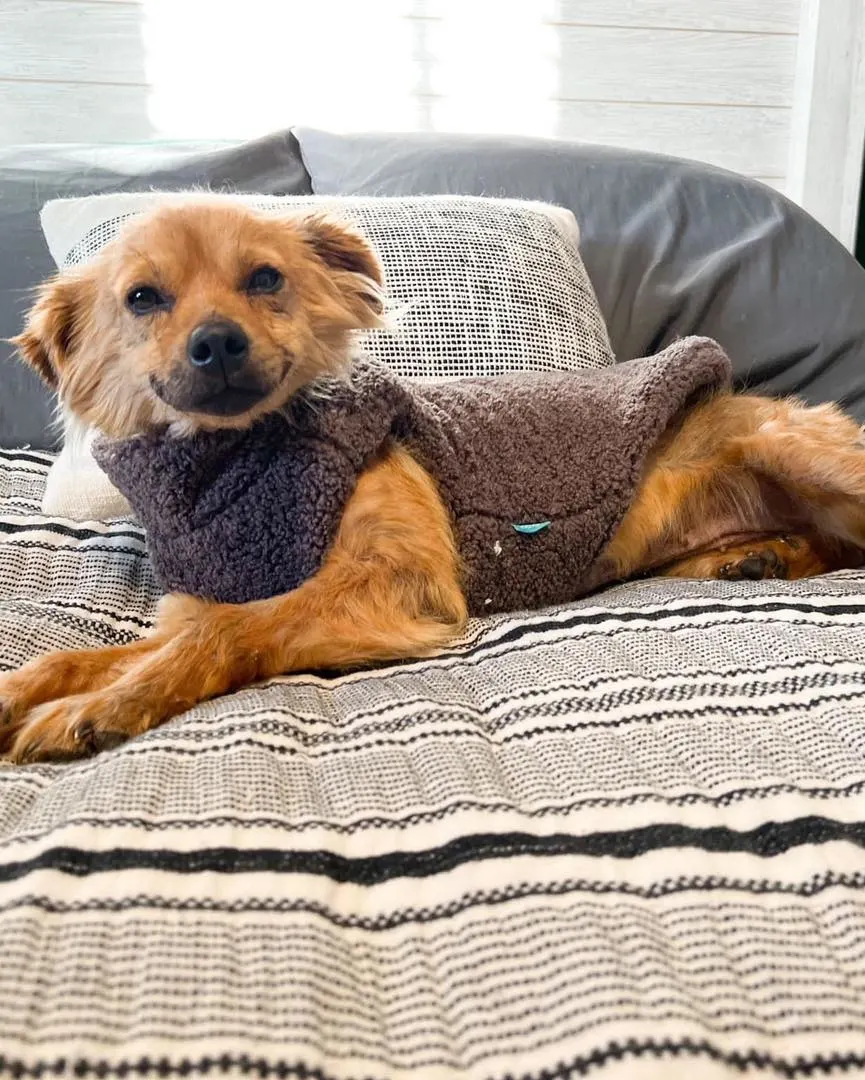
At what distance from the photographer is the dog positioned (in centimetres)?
103

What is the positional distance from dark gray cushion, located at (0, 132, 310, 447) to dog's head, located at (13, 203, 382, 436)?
1.97 feet

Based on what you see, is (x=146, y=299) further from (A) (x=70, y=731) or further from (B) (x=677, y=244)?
(B) (x=677, y=244)

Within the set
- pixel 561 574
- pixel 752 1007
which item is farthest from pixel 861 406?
pixel 752 1007

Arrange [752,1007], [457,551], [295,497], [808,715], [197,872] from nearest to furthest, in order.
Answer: [752,1007], [197,872], [808,715], [295,497], [457,551]

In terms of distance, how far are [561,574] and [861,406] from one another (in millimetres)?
1048

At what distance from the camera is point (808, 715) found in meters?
0.90

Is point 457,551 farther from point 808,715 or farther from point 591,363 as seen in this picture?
point 591,363

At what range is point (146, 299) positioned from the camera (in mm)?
1289

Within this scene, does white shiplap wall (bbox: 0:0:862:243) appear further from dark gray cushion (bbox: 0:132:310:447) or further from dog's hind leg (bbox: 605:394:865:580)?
dog's hind leg (bbox: 605:394:865:580)

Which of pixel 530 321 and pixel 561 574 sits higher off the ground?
pixel 530 321

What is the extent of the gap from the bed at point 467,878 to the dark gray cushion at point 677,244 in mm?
1206

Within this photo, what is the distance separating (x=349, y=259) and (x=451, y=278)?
0.33m

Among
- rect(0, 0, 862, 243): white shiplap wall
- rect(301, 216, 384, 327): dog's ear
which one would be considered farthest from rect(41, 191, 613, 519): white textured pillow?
rect(0, 0, 862, 243): white shiplap wall

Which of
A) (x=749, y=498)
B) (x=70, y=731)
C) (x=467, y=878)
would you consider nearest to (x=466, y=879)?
(x=467, y=878)
